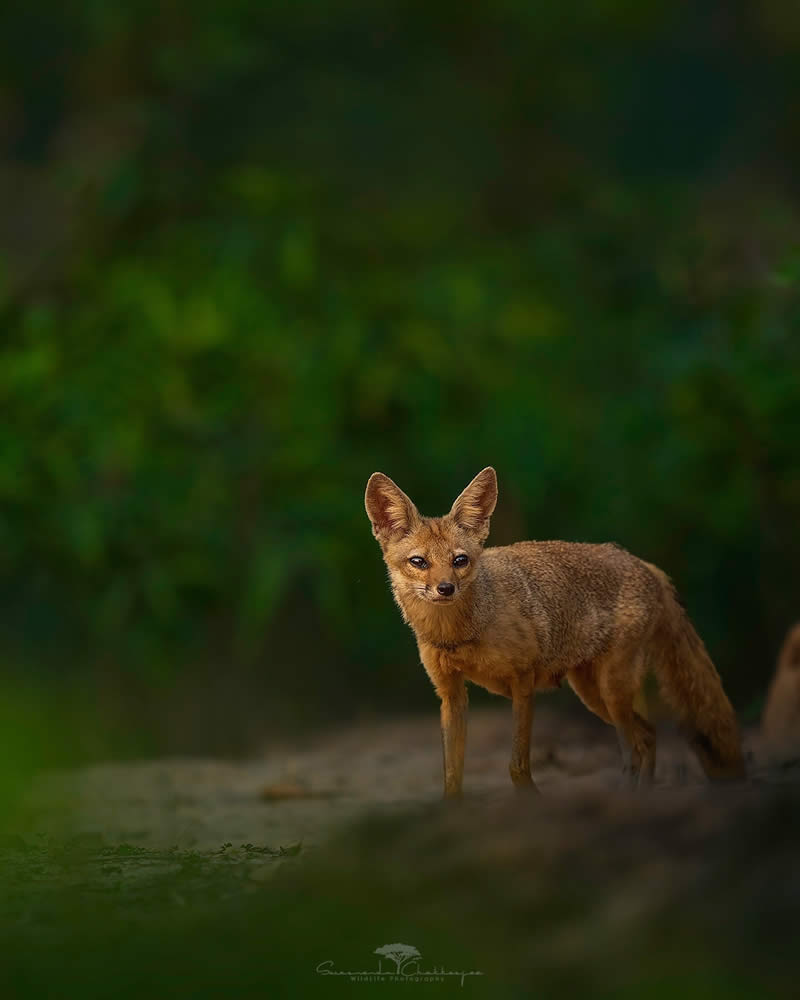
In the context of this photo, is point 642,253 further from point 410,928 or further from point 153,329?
point 410,928

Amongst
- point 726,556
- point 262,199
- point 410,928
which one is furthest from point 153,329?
point 410,928

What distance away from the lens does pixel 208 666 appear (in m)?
10.5

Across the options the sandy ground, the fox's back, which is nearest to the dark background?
the sandy ground

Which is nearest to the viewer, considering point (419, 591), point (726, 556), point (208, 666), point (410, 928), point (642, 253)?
point (410, 928)

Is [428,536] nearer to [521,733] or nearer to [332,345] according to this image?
[521,733]

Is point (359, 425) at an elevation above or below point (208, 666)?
above

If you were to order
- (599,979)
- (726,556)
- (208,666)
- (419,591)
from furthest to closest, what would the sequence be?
(208,666), (726,556), (419,591), (599,979)

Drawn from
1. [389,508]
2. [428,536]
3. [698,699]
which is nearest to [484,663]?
[428,536]

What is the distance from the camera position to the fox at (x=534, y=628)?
480 cm

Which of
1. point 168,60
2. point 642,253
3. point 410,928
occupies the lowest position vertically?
point 410,928

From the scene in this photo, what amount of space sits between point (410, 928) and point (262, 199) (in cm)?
901

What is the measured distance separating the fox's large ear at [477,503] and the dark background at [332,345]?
421 cm

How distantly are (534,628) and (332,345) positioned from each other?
6.22m

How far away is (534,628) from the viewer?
494cm
